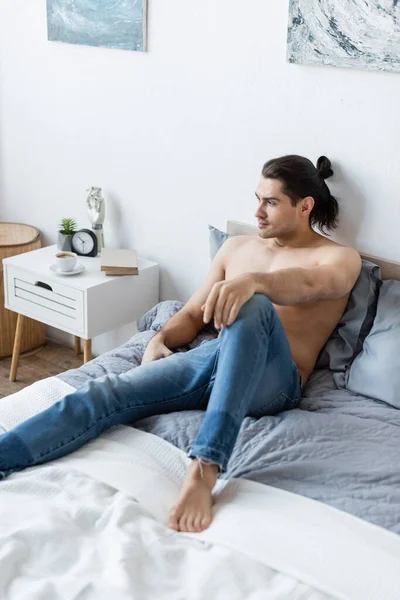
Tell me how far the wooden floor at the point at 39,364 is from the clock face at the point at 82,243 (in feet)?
1.72

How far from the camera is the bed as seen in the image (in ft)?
4.42

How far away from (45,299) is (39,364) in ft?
1.60

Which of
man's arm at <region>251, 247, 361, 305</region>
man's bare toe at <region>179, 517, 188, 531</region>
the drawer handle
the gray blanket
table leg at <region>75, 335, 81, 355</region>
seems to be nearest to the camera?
man's bare toe at <region>179, 517, 188, 531</region>

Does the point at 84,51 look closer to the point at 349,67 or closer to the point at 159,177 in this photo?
the point at 159,177

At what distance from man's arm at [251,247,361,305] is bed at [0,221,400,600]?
1.01 ft

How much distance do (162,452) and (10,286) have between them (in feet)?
4.44

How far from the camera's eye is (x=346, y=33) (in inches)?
87.0

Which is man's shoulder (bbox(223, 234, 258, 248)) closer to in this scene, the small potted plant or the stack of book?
the stack of book

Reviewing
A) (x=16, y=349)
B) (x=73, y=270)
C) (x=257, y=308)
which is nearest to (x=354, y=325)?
(x=257, y=308)

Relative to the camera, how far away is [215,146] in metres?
2.62

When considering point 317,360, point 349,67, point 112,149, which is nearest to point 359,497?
point 317,360

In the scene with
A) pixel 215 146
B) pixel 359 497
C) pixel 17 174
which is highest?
pixel 215 146

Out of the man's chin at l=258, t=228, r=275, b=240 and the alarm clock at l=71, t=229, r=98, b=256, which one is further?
the alarm clock at l=71, t=229, r=98, b=256

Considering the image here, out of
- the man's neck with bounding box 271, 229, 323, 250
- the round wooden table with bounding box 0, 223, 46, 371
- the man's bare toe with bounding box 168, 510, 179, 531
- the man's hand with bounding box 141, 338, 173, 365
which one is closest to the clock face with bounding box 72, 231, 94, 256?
the round wooden table with bounding box 0, 223, 46, 371
